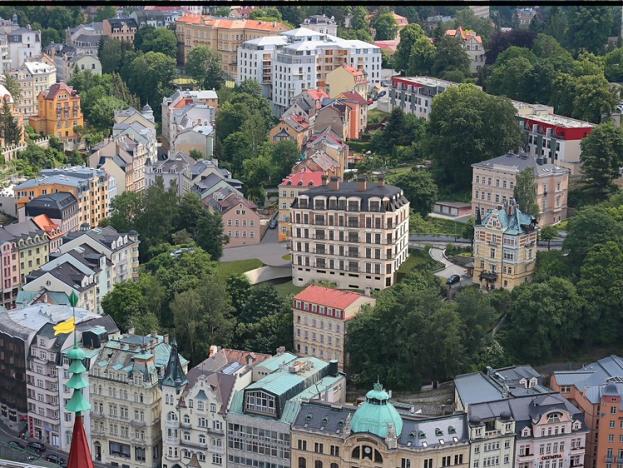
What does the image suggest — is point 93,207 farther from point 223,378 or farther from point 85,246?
point 223,378

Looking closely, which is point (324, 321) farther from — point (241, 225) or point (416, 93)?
point (416, 93)

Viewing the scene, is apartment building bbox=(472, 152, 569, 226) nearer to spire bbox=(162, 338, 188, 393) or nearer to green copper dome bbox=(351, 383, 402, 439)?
spire bbox=(162, 338, 188, 393)

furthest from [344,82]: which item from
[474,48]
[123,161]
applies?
[123,161]

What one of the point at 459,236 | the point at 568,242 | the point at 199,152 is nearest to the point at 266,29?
the point at 199,152

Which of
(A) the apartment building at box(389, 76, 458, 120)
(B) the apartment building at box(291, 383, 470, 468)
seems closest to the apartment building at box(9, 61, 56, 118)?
(A) the apartment building at box(389, 76, 458, 120)

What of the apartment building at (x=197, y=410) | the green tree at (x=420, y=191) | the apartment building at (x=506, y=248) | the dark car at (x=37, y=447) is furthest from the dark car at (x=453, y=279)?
the dark car at (x=37, y=447)
